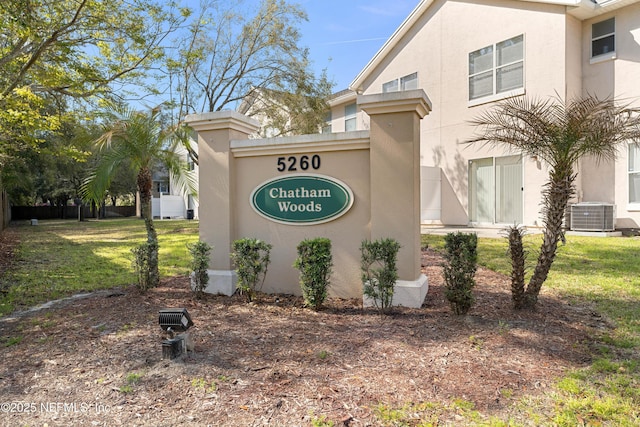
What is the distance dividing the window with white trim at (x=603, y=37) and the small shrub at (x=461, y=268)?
10.9 meters

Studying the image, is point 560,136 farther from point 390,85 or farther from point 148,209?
point 390,85

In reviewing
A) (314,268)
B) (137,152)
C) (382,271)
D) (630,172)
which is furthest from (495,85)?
(137,152)

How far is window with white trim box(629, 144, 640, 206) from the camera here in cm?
1131

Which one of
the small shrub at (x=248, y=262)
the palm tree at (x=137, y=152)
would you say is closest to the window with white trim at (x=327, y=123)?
the palm tree at (x=137, y=152)

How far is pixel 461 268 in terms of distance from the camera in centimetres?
476

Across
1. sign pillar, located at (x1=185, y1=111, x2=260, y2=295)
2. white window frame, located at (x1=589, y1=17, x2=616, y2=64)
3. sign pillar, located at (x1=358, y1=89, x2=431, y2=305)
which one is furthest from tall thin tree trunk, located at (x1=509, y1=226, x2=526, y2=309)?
white window frame, located at (x1=589, y1=17, x2=616, y2=64)

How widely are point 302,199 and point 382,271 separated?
171cm

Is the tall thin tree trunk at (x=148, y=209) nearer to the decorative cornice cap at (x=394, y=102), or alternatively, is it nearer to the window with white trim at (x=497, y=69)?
the decorative cornice cap at (x=394, y=102)

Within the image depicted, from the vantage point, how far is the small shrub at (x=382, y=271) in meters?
4.93

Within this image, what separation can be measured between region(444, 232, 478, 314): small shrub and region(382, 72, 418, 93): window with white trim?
40.6 ft

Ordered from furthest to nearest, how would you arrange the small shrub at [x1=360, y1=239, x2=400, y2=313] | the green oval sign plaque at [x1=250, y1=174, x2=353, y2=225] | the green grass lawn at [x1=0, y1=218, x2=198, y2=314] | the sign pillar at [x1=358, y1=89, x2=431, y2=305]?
the green grass lawn at [x1=0, y1=218, x2=198, y2=314] < the green oval sign plaque at [x1=250, y1=174, x2=353, y2=225] < the sign pillar at [x1=358, y1=89, x2=431, y2=305] < the small shrub at [x1=360, y1=239, x2=400, y2=313]

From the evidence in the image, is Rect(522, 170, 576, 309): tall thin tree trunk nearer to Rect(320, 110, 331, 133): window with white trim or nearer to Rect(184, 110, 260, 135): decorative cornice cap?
Rect(184, 110, 260, 135): decorative cornice cap

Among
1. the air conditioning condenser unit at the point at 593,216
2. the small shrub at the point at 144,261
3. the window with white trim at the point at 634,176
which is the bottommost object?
the small shrub at the point at 144,261

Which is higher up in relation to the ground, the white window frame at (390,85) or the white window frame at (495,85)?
the white window frame at (390,85)
